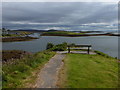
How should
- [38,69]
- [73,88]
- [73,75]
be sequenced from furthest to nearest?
[38,69] < [73,75] < [73,88]

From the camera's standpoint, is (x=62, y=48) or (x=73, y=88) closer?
(x=73, y=88)

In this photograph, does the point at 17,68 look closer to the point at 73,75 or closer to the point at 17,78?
the point at 17,78

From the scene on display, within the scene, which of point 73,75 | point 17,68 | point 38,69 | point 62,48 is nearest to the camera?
point 73,75

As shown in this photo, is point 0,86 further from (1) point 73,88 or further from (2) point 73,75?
(2) point 73,75

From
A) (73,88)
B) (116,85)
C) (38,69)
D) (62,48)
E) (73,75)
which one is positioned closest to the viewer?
(73,88)

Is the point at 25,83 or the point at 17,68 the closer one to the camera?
the point at 25,83

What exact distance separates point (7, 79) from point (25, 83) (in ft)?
2.60

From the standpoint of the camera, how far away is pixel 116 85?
578cm

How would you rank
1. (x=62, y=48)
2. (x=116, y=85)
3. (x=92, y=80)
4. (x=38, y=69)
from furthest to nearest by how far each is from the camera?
(x=62, y=48) < (x=38, y=69) < (x=92, y=80) < (x=116, y=85)

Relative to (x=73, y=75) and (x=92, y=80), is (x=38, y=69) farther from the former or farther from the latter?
(x=92, y=80)

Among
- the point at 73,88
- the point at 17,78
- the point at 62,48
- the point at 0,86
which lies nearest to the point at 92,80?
the point at 73,88

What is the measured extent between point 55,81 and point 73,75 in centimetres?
112

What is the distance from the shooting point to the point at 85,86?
5535mm

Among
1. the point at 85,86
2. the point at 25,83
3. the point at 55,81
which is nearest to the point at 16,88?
the point at 25,83
